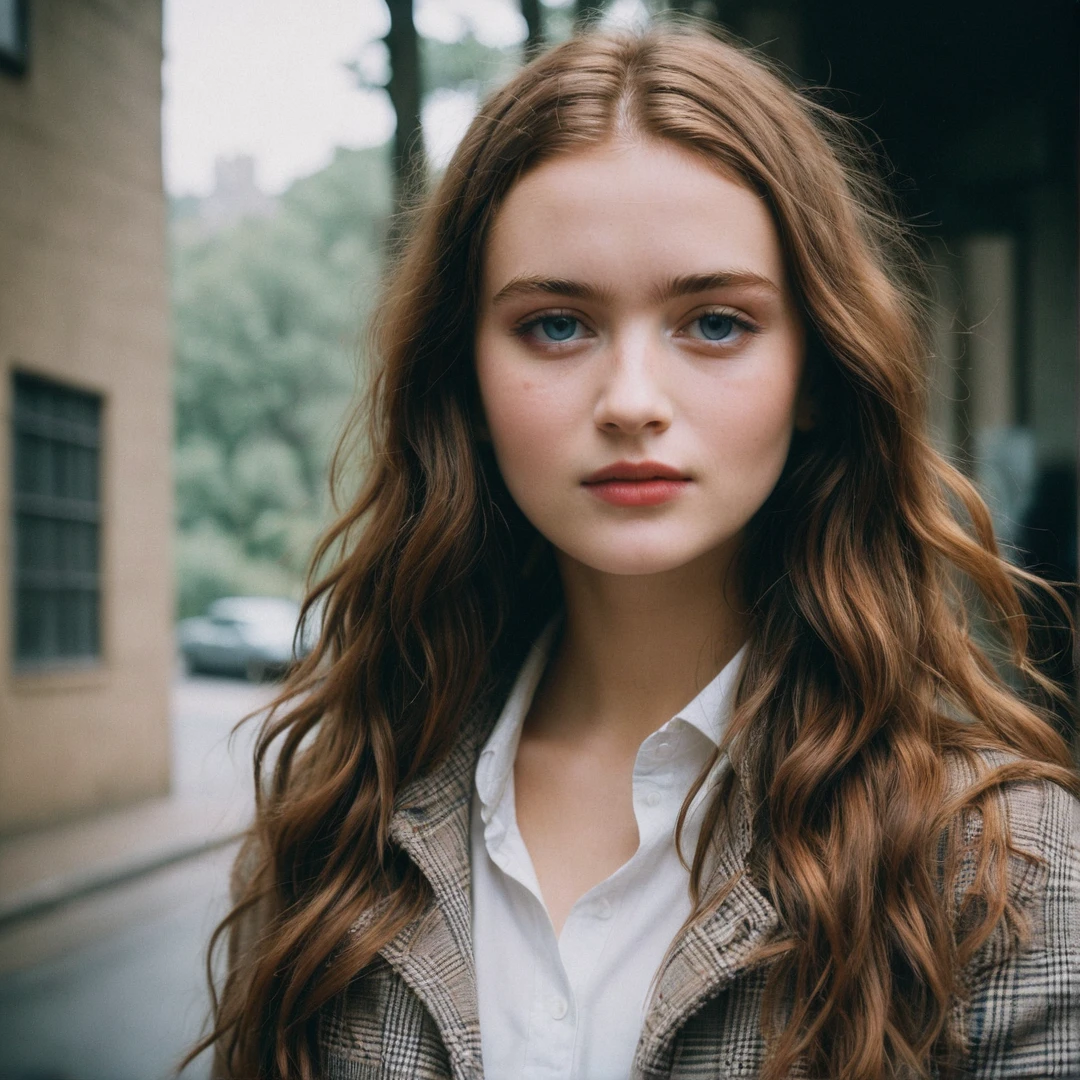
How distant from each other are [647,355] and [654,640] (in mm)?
357

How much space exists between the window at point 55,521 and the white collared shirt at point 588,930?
2756 mm

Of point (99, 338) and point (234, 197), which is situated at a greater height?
point (234, 197)

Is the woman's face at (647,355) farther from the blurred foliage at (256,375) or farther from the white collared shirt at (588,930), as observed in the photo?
the blurred foliage at (256,375)

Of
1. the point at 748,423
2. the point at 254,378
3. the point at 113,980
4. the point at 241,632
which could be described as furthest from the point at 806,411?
the point at 113,980

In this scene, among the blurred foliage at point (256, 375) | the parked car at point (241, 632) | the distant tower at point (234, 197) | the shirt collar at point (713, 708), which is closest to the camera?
the shirt collar at point (713, 708)

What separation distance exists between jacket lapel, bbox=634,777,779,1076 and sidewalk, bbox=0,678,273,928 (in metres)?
2.00

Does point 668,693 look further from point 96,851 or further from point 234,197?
point 96,851

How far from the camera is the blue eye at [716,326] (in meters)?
1.02

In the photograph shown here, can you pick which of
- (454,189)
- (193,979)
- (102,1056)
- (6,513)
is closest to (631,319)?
(454,189)

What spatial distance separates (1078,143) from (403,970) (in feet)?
6.31

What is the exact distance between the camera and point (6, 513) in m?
3.14

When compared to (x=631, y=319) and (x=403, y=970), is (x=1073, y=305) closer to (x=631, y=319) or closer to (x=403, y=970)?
(x=631, y=319)

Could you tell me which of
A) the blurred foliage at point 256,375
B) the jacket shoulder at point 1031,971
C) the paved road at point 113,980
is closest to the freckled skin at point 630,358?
the jacket shoulder at point 1031,971

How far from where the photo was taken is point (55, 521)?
3621 mm
